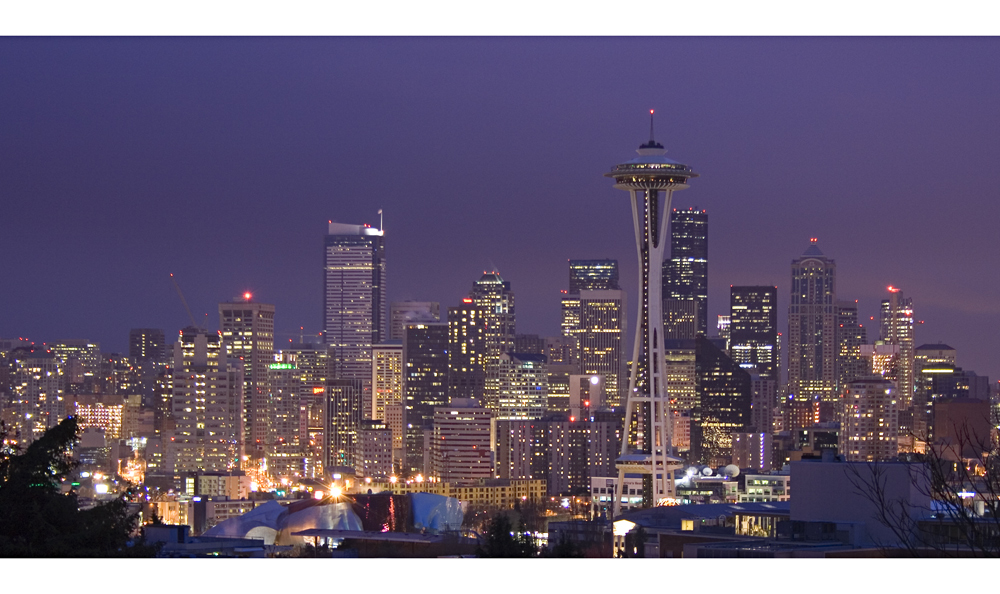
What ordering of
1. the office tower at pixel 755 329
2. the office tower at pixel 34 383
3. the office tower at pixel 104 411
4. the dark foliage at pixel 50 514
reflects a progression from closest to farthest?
the dark foliage at pixel 50 514, the office tower at pixel 34 383, the office tower at pixel 104 411, the office tower at pixel 755 329

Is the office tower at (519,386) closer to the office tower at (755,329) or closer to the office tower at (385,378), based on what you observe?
the office tower at (385,378)

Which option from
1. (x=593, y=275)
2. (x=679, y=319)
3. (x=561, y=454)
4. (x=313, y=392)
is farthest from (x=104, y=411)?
(x=679, y=319)

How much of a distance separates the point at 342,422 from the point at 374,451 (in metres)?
3.73

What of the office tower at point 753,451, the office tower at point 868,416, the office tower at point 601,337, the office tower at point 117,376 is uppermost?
the office tower at point 601,337

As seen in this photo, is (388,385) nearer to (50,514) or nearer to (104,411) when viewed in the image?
(104,411)

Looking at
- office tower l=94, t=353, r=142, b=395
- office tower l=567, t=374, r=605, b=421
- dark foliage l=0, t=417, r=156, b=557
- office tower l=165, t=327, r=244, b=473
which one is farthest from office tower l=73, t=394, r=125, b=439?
dark foliage l=0, t=417, r=156, b=557

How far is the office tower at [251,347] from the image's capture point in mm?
48281

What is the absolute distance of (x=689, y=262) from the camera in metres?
51.7

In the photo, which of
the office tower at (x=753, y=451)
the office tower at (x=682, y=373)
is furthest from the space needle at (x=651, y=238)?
the office tower at (x=682, y=373)

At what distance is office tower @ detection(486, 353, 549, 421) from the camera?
48.4 meters

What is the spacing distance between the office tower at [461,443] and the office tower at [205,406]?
6.10m

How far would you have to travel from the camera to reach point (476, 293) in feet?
169

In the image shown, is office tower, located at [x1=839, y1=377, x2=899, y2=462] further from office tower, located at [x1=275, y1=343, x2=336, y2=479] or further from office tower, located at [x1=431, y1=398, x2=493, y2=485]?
office tower, located at [x1=275, y1=343, x2=336, y2=479]
